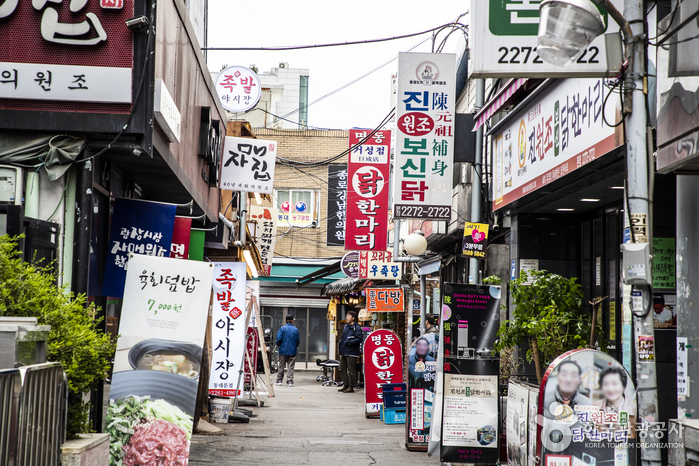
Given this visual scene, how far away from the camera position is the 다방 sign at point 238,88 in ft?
61.9

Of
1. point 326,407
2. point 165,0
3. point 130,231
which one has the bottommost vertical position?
point 326,407

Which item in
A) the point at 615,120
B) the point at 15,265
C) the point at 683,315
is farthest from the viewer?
the point at 615,120

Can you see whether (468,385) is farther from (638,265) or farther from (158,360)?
(638,265)

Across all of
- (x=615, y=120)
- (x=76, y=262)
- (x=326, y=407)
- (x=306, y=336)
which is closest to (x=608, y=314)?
(x=615, y=120)

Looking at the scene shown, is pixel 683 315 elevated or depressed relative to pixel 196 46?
depressed

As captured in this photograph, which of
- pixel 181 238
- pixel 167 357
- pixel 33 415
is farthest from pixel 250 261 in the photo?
pixel 33 415

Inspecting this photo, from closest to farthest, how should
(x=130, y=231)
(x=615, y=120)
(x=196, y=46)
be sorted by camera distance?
(x=615, y=120)
(x=130, y=231)
(x=196, y=46)

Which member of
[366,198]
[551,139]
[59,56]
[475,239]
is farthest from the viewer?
[366,198]

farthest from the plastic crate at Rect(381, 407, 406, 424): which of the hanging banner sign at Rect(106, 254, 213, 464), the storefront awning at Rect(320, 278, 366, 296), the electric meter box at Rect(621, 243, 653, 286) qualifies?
the electric meter box at Rect(621, 243, 653, 286)

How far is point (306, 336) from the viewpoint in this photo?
33.0 meters

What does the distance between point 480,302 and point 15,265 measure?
5.90 meters

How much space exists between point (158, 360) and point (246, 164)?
6441 millimetres

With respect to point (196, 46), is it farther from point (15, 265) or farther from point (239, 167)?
point (15, 265)

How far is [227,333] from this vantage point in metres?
12.2
